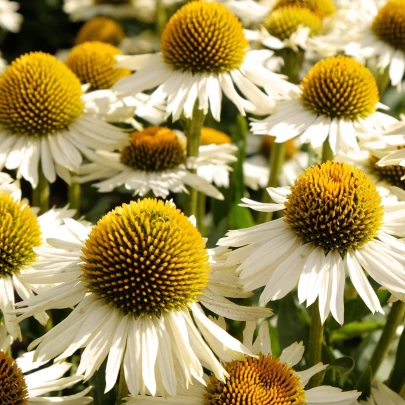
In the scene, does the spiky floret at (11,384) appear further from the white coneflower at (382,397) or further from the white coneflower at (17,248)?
the white coneflower at (382,397)

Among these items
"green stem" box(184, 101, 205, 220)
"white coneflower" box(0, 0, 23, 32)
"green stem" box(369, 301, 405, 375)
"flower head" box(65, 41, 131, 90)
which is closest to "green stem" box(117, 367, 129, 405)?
"green stem" box(369, 301, 405, 375)

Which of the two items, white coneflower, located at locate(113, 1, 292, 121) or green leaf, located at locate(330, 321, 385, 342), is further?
green leaf, located at locate(330, 321, 385, 342)

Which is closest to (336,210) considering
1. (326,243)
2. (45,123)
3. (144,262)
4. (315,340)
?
(326,243)

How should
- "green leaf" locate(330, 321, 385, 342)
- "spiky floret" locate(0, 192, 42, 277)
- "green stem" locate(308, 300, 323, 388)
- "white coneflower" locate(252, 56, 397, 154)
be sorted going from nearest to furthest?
"green stem" locate(308, 300, 323, 388)
"spiky floret" locate(0, 192, 42, 277)
"white coneflower" locate(252, 56, 397, 154)
"green leaf" locate(330, 321, 385, 342)

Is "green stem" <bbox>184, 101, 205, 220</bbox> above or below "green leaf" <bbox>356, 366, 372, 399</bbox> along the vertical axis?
above

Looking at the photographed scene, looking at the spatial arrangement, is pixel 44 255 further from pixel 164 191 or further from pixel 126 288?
pixel 164 191

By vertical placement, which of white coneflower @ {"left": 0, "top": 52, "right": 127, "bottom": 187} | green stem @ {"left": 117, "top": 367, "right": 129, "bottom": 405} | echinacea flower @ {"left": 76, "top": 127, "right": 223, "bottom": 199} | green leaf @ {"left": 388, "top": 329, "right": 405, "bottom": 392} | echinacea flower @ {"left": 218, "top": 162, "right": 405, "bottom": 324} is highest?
echinacea flower @ {"left": 218, "top": 162, "right": 405, "bottom": 324}

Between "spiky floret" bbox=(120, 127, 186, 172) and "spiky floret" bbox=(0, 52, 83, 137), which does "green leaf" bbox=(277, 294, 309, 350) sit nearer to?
"spiky floret" bbox=(120, 127, 186, 172)

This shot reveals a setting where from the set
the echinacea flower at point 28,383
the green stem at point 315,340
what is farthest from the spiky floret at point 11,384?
the green stem at point 315,340
